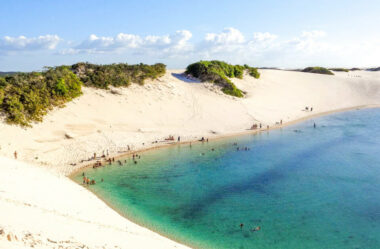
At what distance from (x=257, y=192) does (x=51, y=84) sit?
87.7 ft

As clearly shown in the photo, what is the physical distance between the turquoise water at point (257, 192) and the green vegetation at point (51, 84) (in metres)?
11.1

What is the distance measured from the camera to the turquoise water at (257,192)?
16.1 metres

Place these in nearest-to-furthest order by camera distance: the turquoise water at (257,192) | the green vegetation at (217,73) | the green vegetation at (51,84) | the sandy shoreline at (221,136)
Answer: the turquoise water at (257,192) < the sandy shoreline at (221,136) < the green vegetation at (51,84) < the green vegetation at (217,73)

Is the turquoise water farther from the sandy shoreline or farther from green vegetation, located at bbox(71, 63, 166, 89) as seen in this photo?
green vegetation, located at bbox(71, 63, 166, 89)

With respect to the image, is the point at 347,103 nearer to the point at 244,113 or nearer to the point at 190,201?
the point at 244,113

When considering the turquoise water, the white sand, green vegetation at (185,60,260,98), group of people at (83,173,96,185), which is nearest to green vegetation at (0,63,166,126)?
the white sand

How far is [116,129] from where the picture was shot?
34188 millimetres

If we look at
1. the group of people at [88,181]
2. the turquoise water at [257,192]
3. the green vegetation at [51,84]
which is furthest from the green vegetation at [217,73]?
the group of people at [88,181]

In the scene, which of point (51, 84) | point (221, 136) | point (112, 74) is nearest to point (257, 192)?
point (221, 136)

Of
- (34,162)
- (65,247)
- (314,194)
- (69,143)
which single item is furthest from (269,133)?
(65,247)

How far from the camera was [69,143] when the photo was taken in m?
29.6

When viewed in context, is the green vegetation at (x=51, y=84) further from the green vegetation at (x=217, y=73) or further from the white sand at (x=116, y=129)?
the green vegetation at (x=217, y=73)

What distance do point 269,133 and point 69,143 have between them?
2556cm

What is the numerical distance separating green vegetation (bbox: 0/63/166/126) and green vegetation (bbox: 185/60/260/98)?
34.6ft
